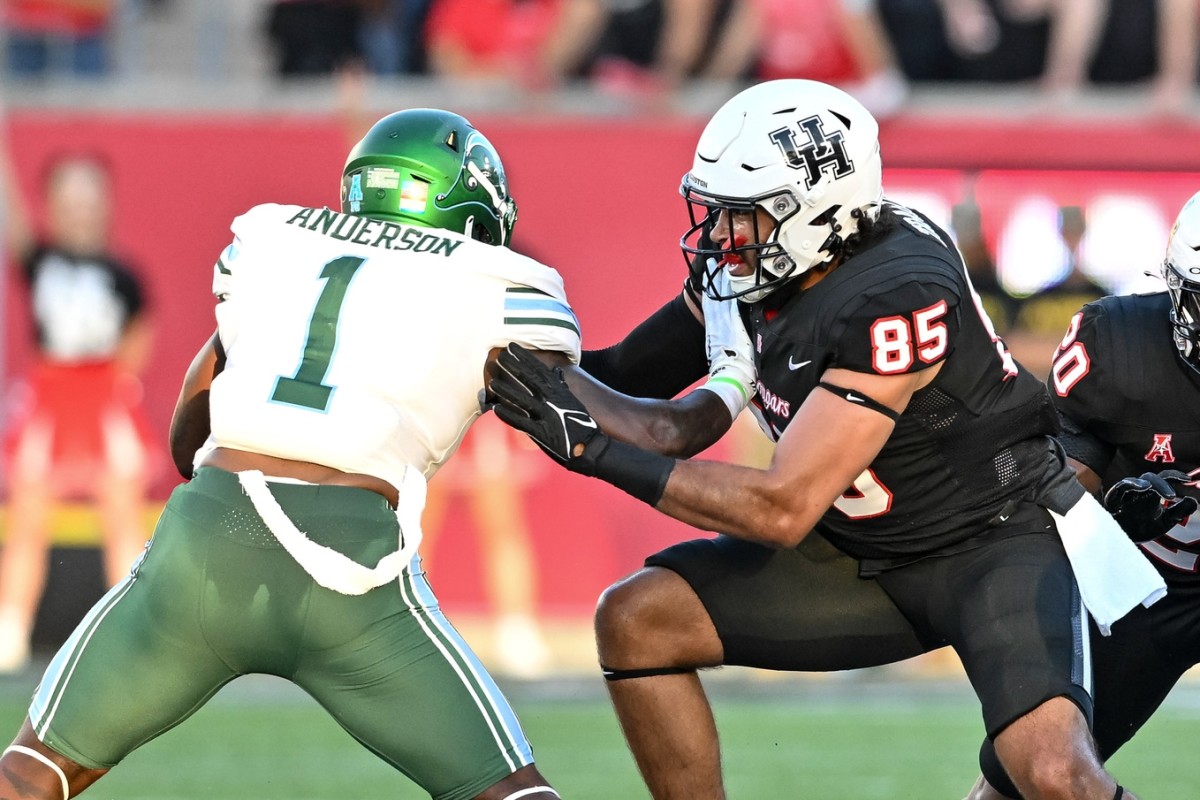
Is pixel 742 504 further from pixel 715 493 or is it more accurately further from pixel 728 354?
pixel 728 354

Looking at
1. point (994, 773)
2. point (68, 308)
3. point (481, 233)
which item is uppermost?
point (481, 233)

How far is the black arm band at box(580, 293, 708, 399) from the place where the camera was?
4.42 meters

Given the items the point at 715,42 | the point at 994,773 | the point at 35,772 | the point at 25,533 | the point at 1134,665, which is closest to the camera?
the point at 35,772

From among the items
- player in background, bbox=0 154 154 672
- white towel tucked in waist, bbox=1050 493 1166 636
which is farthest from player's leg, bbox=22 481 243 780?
player in background, bbox=0 154 154 672

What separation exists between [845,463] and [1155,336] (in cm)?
113

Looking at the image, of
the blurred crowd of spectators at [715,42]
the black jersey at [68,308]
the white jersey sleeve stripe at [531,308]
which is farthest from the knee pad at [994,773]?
the black jersey at [68,308]

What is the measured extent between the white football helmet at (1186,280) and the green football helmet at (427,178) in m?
1.60

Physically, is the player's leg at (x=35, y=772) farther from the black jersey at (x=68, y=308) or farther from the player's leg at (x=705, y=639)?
the black jersey at (x=68, y=308)

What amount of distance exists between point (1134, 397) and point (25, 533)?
6.50 m

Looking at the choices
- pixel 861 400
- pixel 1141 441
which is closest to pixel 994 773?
pixel 1141 441

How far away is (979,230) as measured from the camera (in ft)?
30.4

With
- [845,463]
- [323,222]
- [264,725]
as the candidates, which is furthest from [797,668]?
[264,725]

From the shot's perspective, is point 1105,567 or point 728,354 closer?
point 1105,567

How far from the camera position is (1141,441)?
4328 mm
